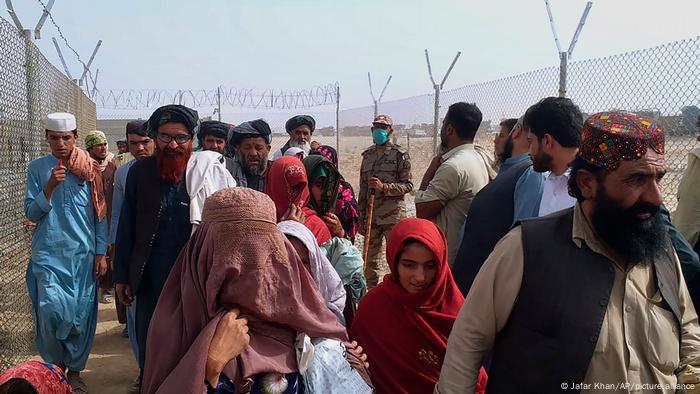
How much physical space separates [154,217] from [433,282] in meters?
1.67

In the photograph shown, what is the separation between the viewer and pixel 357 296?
3.52 meters

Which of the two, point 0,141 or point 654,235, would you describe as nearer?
point 654,235

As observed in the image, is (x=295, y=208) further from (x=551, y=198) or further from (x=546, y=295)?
(x=546, y=295)

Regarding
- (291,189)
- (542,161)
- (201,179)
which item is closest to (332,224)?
(291,189)

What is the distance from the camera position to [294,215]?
11.4 ft

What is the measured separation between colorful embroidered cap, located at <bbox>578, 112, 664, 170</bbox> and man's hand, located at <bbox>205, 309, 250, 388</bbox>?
4.27ft

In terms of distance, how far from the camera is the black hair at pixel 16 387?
7.93 ft

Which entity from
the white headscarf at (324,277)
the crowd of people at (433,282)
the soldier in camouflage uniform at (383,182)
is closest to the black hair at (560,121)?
the crowd of people at (433,282)

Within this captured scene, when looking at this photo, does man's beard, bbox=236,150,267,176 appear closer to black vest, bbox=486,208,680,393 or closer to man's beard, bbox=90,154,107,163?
man's beard, bbox=90,154,107,163

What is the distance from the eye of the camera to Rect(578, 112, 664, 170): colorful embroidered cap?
1896 millimetres

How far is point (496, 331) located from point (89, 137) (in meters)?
5.79

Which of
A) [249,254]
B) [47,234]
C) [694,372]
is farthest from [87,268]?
[694,372]

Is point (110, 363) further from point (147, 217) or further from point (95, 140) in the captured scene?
point (147, 217)

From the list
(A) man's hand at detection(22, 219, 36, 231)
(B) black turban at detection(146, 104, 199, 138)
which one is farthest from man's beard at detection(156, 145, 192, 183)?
(A) man's hand at detection(22, 219, 36, 231)
